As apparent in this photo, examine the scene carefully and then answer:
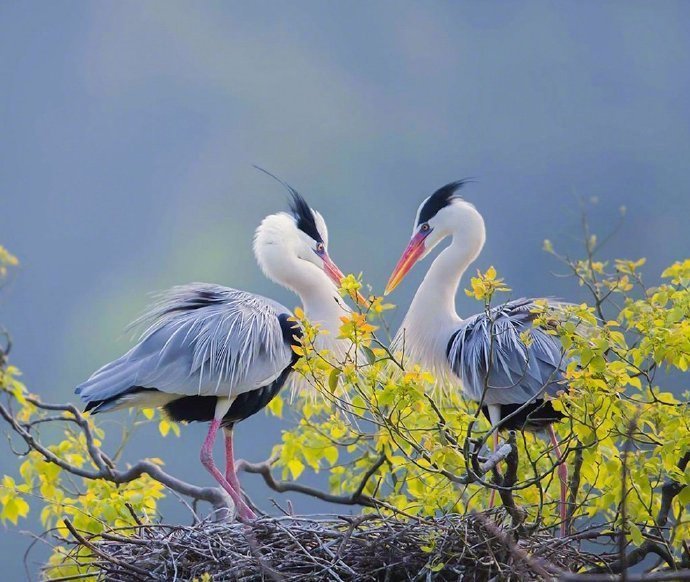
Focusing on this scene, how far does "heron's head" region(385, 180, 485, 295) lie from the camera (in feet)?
15.3

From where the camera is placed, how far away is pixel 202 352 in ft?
13.0

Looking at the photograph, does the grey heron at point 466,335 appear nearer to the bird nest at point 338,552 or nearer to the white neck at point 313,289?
the white neck at point 313,289

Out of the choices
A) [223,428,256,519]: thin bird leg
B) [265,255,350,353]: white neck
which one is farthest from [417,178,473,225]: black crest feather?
[223,428,256,519]: thin bird leg

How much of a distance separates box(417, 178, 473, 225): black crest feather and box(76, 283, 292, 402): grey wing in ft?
3.01

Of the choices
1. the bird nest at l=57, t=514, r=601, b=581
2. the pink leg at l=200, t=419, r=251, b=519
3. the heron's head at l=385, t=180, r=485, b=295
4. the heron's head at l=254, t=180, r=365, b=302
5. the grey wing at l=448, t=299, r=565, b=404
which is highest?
the heron's head at l=385, t=180, r=485, b=295

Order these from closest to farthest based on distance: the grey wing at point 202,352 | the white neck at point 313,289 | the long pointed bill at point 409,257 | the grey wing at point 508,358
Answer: the grey wing at point 202,352, the grey wing at point 508,358, the white neck at point 313,289, the long pointed bill at point 409,257

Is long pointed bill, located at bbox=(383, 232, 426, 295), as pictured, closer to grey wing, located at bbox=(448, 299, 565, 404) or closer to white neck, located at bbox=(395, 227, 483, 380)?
white neck, located at bbox=(395, 227, 483, 380)

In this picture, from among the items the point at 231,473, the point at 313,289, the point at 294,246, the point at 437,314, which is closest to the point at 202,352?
the point at 231,473

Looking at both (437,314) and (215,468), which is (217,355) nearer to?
(215,468)

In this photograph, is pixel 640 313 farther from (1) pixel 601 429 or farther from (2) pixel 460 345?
(2) pixel 460 345

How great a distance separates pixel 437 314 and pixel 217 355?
104 cm

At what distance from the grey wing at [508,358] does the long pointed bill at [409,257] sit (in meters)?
0.57

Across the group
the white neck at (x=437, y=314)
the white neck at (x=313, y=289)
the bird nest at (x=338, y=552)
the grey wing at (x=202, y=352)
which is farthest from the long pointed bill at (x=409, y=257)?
the bird nest at (x=338, y=552)

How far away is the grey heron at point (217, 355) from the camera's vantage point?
12.8 feet
